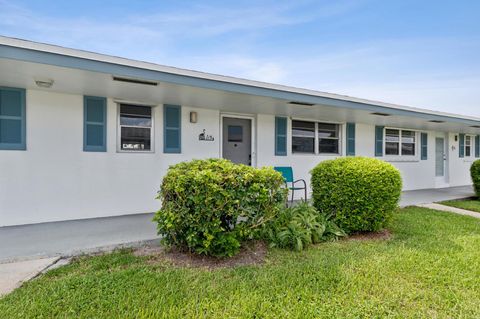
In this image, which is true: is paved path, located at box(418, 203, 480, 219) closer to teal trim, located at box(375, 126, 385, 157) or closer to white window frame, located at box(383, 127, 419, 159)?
teal trim, located at box(375, 126, 385, 157)

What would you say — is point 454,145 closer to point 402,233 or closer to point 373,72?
point 373,72

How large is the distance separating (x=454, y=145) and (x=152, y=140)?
11.9 meters

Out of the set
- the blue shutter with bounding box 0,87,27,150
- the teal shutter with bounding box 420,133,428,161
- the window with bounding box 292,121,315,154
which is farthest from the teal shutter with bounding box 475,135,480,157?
the blue shutter with bounding box 0,87,27,150

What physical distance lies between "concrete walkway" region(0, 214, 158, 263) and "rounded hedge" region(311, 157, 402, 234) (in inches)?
107

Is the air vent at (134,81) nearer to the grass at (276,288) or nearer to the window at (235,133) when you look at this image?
the grass at (276,288)

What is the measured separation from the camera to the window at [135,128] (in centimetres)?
528

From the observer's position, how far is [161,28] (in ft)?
23.9

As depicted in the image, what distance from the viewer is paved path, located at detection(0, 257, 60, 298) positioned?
2.45 metres

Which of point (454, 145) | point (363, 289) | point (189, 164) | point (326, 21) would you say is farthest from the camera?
point (454, 145)

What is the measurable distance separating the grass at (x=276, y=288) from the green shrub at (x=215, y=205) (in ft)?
1.10

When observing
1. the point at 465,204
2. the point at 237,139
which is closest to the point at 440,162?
the point at 465,204

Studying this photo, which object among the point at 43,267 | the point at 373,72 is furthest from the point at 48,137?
the point at 373,72

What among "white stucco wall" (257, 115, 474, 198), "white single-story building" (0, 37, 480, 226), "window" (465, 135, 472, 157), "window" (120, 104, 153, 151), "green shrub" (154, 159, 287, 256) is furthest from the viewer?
"window" (465, 135, 472, 157)

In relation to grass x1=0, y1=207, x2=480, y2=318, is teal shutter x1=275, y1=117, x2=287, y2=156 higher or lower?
higher
